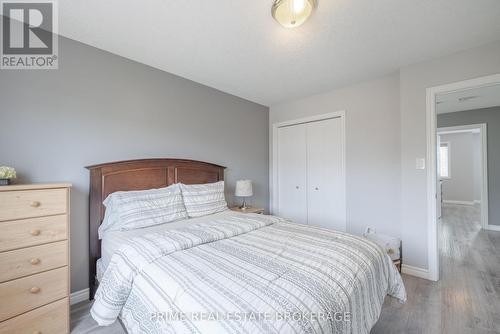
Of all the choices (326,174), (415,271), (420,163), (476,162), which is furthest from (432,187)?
(476,162)

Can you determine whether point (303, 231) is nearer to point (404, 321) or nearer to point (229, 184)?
point (404, 321)

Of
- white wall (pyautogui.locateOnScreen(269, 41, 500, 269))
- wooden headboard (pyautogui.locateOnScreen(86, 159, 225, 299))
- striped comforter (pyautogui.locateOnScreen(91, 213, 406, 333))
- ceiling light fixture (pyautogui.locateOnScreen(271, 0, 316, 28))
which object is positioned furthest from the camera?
white wall (pyautogui.locateOnScreen(269, 41, 500, 269))

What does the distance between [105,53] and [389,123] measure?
10.7 feet

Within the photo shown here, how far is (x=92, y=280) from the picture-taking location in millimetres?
2062

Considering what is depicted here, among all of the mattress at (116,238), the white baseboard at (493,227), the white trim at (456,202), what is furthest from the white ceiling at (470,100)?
the mattress at (116,238)

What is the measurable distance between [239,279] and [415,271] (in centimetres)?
243

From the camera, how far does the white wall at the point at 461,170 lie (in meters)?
6.71

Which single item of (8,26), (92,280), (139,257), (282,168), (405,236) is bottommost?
(92,280)

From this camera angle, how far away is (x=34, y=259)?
1454 millimetres

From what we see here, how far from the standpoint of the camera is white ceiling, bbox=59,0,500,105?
1622 mm

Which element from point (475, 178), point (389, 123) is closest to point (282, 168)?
point (389, 123)

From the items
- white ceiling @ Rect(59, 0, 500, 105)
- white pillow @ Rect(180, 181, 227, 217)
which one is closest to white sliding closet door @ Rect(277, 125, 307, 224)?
white ceiling @ Rect(59, 0, 500, 105)

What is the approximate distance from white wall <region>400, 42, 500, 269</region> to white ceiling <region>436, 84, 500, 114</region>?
4.00 ft

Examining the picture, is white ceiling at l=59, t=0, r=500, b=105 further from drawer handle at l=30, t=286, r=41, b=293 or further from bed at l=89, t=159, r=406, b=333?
drawer handle at l=30, t=286, r=41, b=293
